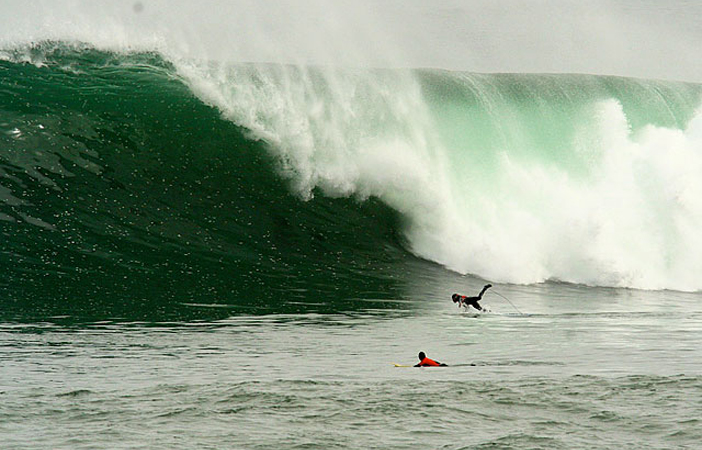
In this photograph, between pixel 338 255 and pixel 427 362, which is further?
pixel 338 255

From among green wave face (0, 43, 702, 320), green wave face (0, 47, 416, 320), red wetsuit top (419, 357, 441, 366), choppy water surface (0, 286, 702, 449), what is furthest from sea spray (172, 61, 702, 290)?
red wetsuit top (419, 357, 441, 366)

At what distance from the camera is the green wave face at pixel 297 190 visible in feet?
44.4

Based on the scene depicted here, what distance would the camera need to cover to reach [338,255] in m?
15.6

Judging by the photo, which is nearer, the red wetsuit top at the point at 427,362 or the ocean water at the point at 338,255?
the ocean water at the point at 338,255

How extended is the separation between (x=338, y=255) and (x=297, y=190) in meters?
2.22

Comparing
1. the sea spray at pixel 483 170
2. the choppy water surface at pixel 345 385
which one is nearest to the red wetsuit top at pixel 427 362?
the choppy water surface at pixel 345 385

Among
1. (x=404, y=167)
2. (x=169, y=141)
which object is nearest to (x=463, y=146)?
(x=404, y=167)

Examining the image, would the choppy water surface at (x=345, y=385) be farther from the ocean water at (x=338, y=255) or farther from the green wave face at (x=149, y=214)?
the green wave face at (x=149, y=214)

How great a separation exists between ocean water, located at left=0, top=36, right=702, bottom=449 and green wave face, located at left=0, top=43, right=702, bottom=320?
2.4 inches

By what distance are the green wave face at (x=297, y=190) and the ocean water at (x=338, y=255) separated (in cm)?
6

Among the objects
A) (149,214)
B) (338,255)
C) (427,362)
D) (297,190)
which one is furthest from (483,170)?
(427,362)

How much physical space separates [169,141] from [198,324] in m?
7.98

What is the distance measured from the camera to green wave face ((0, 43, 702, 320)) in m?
13.5

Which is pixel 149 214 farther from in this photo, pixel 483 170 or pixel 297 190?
pixel 483 170
